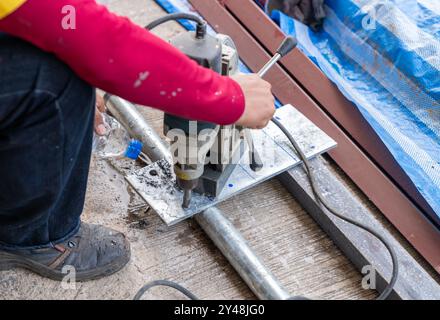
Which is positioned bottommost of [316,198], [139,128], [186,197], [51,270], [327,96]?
[51,270]

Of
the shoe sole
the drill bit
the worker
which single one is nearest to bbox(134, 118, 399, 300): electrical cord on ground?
the shoe sole

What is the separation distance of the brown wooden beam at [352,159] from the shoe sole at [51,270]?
84cm

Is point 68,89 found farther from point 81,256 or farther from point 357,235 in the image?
point 357,235

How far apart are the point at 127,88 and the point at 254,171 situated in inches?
29.0

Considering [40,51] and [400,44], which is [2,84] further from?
[400,44]

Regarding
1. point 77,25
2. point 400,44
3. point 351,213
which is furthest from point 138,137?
point 400,44

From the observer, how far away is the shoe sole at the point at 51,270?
56.6 inches

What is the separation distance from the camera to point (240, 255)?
4.97ft

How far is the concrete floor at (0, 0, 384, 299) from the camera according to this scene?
149cm

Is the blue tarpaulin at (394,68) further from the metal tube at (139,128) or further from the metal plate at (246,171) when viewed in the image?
the metal tube at (139,128)

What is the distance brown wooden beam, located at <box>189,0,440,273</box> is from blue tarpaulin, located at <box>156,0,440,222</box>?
75 millimetres

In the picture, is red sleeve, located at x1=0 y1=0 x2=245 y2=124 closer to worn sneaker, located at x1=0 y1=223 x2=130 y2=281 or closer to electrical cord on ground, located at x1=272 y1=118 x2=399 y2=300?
worn sneaker, located at x1=0 y1=223 x2=130 y2=281

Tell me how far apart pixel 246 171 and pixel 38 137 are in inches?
29.7

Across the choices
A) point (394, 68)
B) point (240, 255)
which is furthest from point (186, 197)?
point (394, 68)
